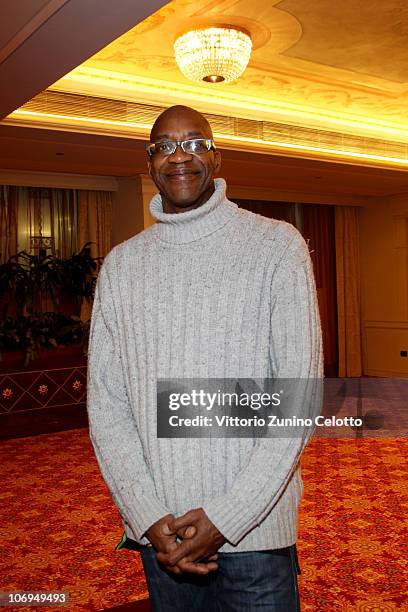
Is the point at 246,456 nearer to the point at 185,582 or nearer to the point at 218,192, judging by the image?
the point at 185,582

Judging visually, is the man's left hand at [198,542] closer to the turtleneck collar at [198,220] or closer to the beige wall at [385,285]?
the turtleneck collar at [198,220]

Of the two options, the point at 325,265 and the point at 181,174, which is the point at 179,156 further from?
the point at 325,265

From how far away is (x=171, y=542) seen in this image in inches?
48.5

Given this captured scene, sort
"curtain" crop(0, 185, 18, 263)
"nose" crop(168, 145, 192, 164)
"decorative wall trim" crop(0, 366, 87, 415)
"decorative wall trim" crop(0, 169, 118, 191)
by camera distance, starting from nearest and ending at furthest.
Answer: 1. "nose" crop(168, 145, 192, 164)
2. "decorative wall trim" crop(0, 366, 87, 415)
3. "decorative wall trim" crop(0, 169, 118, 191)
4. "curtain" crop(0, 185, 18, 263)

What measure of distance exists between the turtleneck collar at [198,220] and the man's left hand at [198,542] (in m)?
→ 0.56

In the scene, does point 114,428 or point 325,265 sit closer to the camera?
point 114,428

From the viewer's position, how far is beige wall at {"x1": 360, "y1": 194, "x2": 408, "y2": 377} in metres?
9.93

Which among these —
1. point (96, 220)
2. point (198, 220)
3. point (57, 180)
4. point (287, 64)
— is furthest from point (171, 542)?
point (96, 220)

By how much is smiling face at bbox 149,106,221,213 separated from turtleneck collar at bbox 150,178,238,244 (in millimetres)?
32

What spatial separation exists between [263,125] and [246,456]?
583 centimetres

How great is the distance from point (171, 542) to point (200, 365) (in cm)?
34

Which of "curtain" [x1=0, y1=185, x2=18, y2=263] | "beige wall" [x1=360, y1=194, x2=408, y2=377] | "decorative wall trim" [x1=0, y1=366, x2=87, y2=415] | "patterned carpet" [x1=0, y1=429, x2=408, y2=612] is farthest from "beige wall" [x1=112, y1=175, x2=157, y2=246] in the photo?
"beige wall" [x1=360, y1=194, x2=408, y2=377]

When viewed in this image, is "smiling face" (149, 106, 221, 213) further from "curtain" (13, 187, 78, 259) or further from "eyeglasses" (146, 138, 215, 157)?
"curtain" (13, 187, 78, 259)

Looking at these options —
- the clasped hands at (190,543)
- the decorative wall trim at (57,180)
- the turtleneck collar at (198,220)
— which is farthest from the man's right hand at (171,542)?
the decorative wall trim at (57,180)
